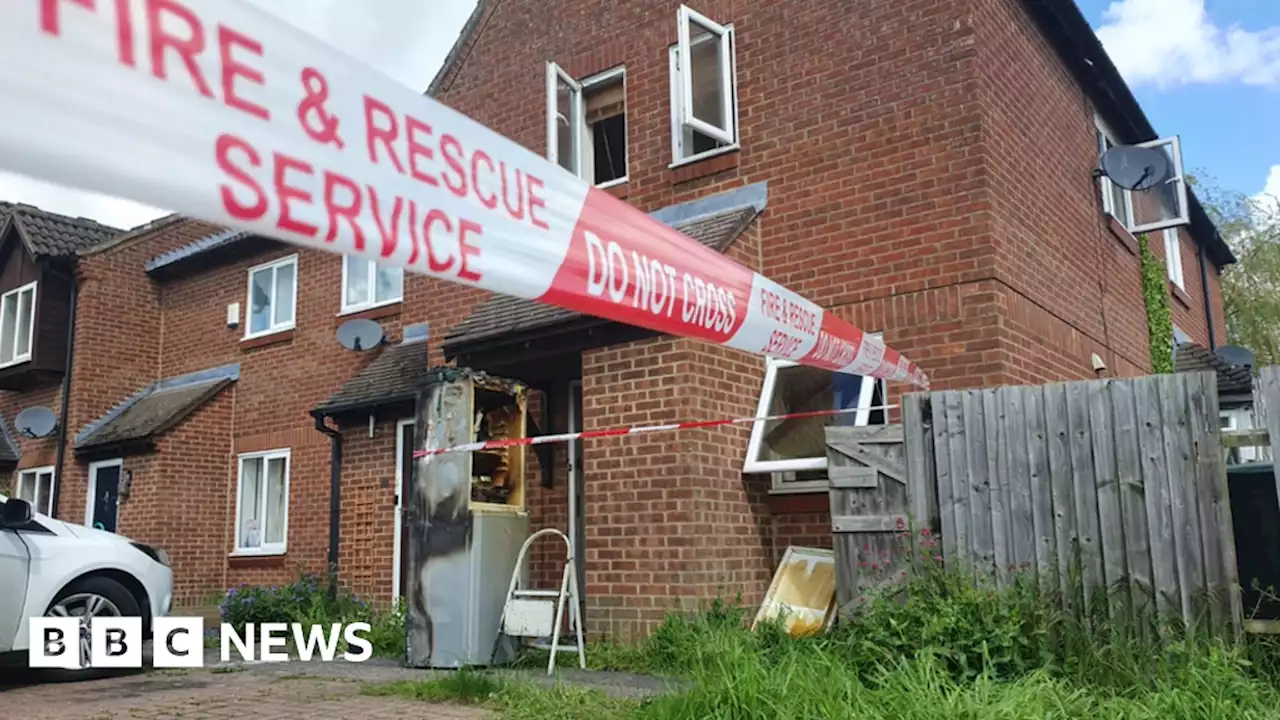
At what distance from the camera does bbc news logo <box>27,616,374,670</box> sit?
732 centimetres

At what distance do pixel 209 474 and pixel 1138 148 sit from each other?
12368 millimetres

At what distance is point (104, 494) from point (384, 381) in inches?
223

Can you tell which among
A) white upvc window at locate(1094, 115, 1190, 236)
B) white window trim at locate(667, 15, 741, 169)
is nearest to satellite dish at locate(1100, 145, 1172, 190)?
white upvc window at locate(1094, 115, 1190, 236)

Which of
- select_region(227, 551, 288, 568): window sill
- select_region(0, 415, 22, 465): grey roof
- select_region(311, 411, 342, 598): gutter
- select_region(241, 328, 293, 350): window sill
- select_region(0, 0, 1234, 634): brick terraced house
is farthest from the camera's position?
select_region(0, 415, 22, 465): grey roof

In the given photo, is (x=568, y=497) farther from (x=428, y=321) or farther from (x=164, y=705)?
(x=164, y=705)

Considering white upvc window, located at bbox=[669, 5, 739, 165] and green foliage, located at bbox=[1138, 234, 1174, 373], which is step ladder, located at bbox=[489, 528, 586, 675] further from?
green foliage, located at bbox=[1138, 234, 1174, 373]

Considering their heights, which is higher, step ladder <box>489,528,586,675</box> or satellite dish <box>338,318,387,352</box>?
satellite dish <box>338,318,387,352</box>

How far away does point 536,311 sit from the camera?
8.65 m

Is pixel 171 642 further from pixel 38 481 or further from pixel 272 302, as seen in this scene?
pixel 38 481

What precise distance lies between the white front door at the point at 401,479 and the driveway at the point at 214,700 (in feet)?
11.7

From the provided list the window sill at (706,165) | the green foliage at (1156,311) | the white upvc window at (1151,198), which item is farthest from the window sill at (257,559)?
the green foliage at (1156,311)

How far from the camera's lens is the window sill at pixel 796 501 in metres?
8.06

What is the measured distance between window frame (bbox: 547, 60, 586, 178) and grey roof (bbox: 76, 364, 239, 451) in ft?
23.1

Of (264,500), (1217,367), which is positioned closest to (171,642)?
(264,500)
